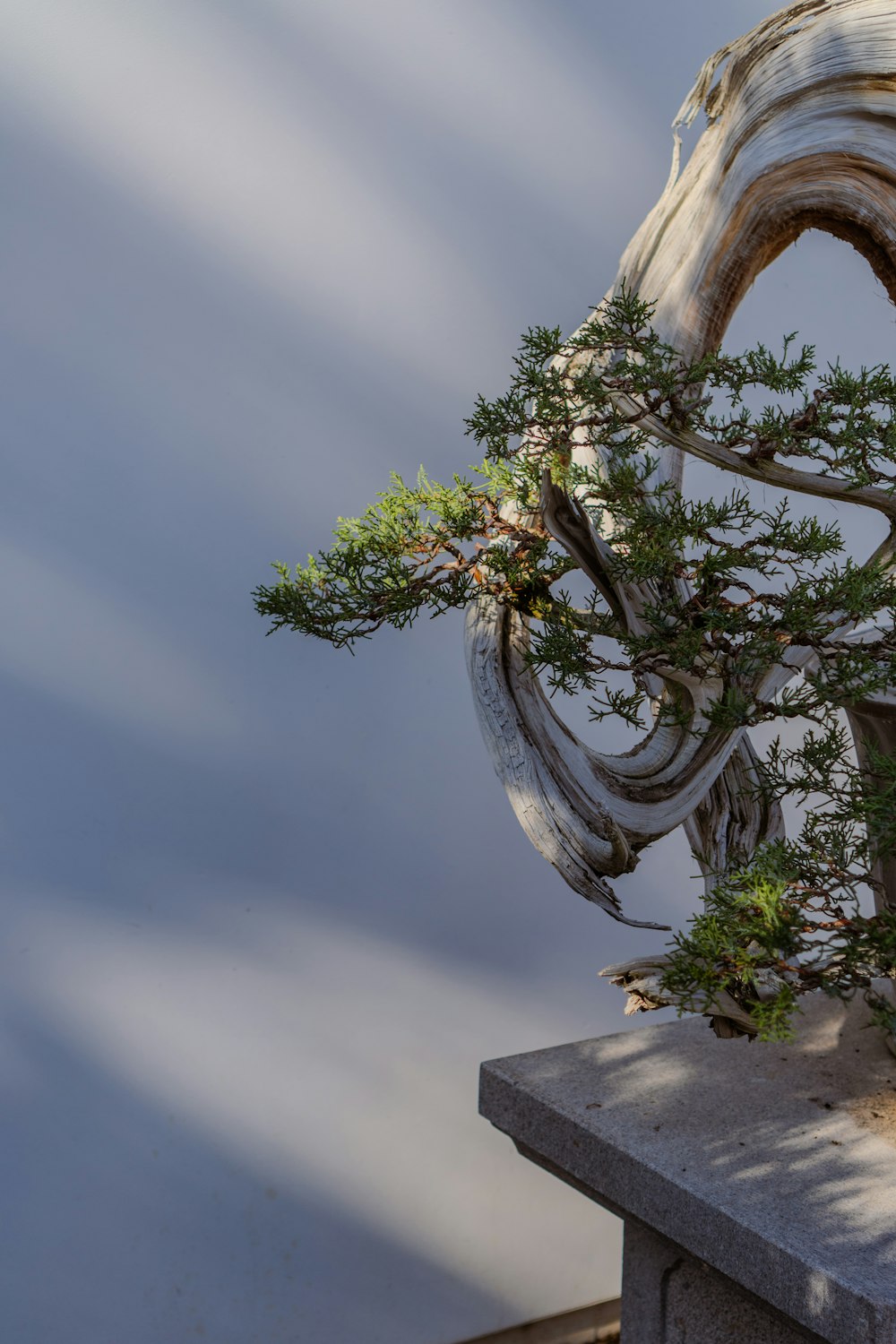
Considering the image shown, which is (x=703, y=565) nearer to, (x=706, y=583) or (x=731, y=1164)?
(x=706, y=583)

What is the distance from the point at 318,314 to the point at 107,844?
729mm

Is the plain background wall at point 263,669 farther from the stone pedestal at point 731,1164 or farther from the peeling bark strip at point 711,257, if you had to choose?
the peeling bark strip at point 711,257

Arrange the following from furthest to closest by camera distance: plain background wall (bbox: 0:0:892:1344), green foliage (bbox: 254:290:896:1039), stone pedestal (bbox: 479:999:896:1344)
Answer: plain background wall (bbox: 0:0:892:1344), stone pedestal (bbox: 479:999:896:1344), green foliage (bbox: 254:290:896:1039)

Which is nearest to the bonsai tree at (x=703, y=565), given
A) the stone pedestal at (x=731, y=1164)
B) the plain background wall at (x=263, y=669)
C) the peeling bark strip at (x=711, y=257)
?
the peeling bark strip at (x=711, y=257)

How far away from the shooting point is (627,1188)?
106cm

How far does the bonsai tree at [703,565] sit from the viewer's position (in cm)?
77

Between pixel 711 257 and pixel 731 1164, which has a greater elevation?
pixel 711 257

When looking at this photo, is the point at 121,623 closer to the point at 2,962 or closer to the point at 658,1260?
the point at 2,962

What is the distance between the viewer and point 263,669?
5.20 ft

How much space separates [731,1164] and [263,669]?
0.84m

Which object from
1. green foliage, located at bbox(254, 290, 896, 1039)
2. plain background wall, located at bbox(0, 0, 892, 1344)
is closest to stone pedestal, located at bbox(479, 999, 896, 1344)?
green foliage, located at bbox(254, 290, 896, 1039)

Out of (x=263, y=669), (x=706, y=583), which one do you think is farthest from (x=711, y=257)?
(x=263, y=669)

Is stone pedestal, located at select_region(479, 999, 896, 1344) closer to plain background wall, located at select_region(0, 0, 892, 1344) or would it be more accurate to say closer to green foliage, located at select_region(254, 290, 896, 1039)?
green foliage, located at select_region(254, 290, 896, 1039)

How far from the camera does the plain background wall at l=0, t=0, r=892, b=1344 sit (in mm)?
1434
